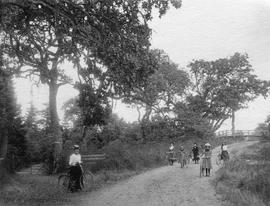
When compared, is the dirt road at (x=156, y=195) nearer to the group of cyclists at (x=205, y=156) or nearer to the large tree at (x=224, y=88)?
the group of cyclists at (x=205, y=156)

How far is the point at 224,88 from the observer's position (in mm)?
65688

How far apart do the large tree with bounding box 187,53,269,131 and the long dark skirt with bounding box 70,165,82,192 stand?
48.3 m

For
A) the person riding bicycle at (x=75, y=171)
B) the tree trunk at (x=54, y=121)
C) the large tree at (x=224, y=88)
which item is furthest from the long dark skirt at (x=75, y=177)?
the large tree at (x=224, y=88)

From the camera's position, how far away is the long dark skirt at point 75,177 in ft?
60.2

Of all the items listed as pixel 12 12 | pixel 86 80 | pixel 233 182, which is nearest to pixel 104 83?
pixel 86 80

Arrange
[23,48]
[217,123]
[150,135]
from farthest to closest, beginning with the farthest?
[217,123]
[150,135]
[23,48]

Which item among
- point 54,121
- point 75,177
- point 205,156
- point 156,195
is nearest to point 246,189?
point 156,195

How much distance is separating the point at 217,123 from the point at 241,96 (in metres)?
6.19

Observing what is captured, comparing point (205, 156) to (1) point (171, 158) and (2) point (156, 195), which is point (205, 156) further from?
(1) point (171, 158)

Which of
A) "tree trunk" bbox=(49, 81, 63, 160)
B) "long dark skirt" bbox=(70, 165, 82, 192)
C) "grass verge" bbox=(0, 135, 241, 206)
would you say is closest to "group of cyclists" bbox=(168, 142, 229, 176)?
"grass verge" bbox=(0, 135, 241, 206)

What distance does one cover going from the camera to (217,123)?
70.1 m

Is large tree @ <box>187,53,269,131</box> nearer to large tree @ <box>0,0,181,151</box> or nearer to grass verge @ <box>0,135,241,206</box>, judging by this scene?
grass verge @ <box>0,135,241,206</box>

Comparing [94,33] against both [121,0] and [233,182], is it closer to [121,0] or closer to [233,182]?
[121,0]

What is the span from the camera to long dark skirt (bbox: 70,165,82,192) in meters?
18.4
